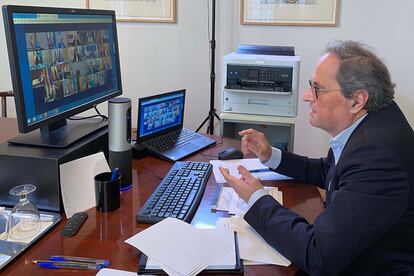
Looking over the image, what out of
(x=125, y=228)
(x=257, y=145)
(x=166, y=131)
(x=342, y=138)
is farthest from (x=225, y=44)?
(x=125, y=228)

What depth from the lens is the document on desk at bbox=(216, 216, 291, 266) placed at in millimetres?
1062

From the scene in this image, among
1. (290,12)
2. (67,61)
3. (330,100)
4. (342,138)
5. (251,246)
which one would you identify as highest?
(290,12)

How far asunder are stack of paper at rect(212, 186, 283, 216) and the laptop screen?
53 cm

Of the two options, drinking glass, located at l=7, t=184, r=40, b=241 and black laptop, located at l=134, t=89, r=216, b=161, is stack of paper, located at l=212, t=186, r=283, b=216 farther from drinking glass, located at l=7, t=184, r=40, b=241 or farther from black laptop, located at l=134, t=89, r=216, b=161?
drinking glass, located at l=7, t=184, r=40, b=241

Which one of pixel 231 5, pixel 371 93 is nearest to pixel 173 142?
pixel 371 93

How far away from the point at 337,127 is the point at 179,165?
609 mm

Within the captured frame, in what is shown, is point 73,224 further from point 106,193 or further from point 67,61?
point 67,61

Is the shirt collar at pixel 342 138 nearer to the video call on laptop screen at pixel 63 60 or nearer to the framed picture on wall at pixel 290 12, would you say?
the video call on laptop screen at pixel 63 60

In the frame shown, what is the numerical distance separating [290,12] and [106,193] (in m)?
2.37

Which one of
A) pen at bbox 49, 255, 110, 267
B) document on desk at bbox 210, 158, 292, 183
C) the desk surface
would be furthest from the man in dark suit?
pen at bbox 49, 255, 110, 267

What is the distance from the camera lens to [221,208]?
1330 mm

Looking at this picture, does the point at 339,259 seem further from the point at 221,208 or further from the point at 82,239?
the point at 82,239

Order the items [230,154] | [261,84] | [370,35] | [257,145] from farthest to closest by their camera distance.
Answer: [370,35] < [261,84] < [230,154] < [257,145]

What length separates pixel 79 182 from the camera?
1.34m
